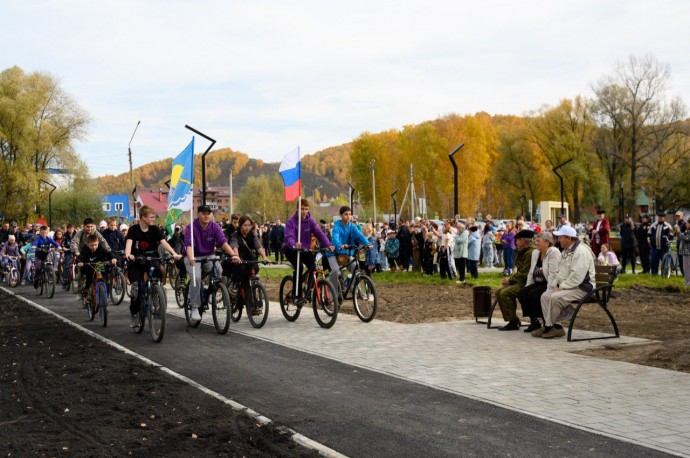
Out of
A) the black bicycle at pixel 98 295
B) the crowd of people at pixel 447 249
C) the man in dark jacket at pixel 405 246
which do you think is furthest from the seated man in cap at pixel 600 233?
the black bicycle at pixel 98 295

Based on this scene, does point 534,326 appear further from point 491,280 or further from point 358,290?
point 491,280

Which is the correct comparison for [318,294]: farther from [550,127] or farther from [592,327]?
[550,127]

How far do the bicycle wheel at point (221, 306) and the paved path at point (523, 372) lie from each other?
0.43 m

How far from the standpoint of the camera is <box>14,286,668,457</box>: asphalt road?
5.53 meters

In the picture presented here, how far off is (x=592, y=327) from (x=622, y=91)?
53.9 meters

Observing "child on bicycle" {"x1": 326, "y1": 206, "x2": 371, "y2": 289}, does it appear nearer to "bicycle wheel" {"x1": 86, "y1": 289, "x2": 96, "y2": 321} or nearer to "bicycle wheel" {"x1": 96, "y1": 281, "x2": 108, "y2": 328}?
"bicycle wheel" {"x1": 96, "y1": 281, "x2": 108, "y2": 328}

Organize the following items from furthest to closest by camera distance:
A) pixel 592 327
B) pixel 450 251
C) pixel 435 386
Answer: pixel 450 251, pixel 592 327, pixel 435 386

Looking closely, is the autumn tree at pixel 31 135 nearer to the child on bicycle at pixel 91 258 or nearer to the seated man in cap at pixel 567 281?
the child on bicycle at pixel 91 258

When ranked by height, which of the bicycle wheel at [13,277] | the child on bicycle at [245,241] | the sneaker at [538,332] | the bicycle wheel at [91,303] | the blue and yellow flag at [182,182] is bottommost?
the sneaker at [538,332]

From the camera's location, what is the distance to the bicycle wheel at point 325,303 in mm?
12258

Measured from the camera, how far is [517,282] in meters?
11.7

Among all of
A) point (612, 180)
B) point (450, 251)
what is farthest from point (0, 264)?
point (612, 180)

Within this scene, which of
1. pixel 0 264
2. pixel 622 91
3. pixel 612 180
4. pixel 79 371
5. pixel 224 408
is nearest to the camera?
pixel 224 408

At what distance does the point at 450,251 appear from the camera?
23141 millimetres
